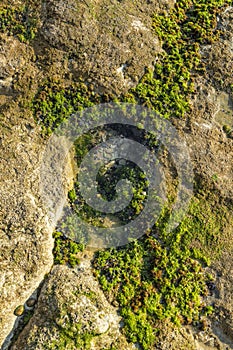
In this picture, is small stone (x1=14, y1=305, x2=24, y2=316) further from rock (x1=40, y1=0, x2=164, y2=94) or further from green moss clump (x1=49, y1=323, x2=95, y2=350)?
rock (x1=40, y1=0, x2=164, y2=94)

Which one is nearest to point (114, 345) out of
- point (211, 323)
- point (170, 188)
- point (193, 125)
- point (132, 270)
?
point (132, 270)

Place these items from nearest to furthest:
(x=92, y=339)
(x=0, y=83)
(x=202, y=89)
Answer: (x=92, y=339), (x=0, y=83), (x=202, y=89)

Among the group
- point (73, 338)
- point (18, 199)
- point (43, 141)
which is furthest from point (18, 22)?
point (73, 338)

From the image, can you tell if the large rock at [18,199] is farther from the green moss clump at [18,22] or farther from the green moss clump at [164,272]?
the green moss clump at [164,272]

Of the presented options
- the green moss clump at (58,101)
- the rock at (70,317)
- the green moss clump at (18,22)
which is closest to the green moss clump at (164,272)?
the rock at (70,317)

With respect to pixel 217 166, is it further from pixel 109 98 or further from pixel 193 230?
pixel 109 98

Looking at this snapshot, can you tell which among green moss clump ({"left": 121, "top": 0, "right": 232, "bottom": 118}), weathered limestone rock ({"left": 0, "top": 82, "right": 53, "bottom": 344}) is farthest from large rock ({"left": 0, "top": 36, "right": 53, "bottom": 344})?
green moss clump ({"left": 121, "top": 0, "right": 232, "bottom": 118})
